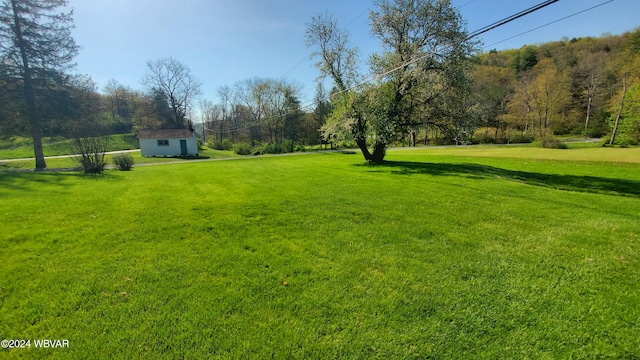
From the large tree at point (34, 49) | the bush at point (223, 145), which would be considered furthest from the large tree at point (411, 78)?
the bush at point (223, 145)

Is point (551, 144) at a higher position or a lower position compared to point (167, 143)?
lower

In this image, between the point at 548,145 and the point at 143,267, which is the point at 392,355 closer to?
the point at 143,267

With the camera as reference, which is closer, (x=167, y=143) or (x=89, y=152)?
(x=89, y=152)

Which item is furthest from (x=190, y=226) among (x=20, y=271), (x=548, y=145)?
(x=548, y=145)

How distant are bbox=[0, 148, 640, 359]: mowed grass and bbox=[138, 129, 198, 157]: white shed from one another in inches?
1277

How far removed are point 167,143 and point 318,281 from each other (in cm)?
3893

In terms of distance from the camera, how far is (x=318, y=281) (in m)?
3.25

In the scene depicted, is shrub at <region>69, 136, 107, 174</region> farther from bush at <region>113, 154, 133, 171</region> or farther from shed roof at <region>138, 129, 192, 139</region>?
shed roof at <region>138, 129, 192, 139</region>

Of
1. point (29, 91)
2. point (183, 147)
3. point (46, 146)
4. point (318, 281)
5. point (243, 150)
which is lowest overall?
point (318, 281)

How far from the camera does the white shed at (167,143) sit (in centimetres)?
3472

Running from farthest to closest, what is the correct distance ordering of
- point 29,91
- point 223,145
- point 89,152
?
point 223,145
point 29,91
point 89,152

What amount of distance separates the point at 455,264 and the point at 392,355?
6.51 ft

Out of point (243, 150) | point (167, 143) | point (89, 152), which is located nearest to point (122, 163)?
point (89, 152)

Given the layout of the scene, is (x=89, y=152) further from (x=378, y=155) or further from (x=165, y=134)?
(x=165, y=134)
